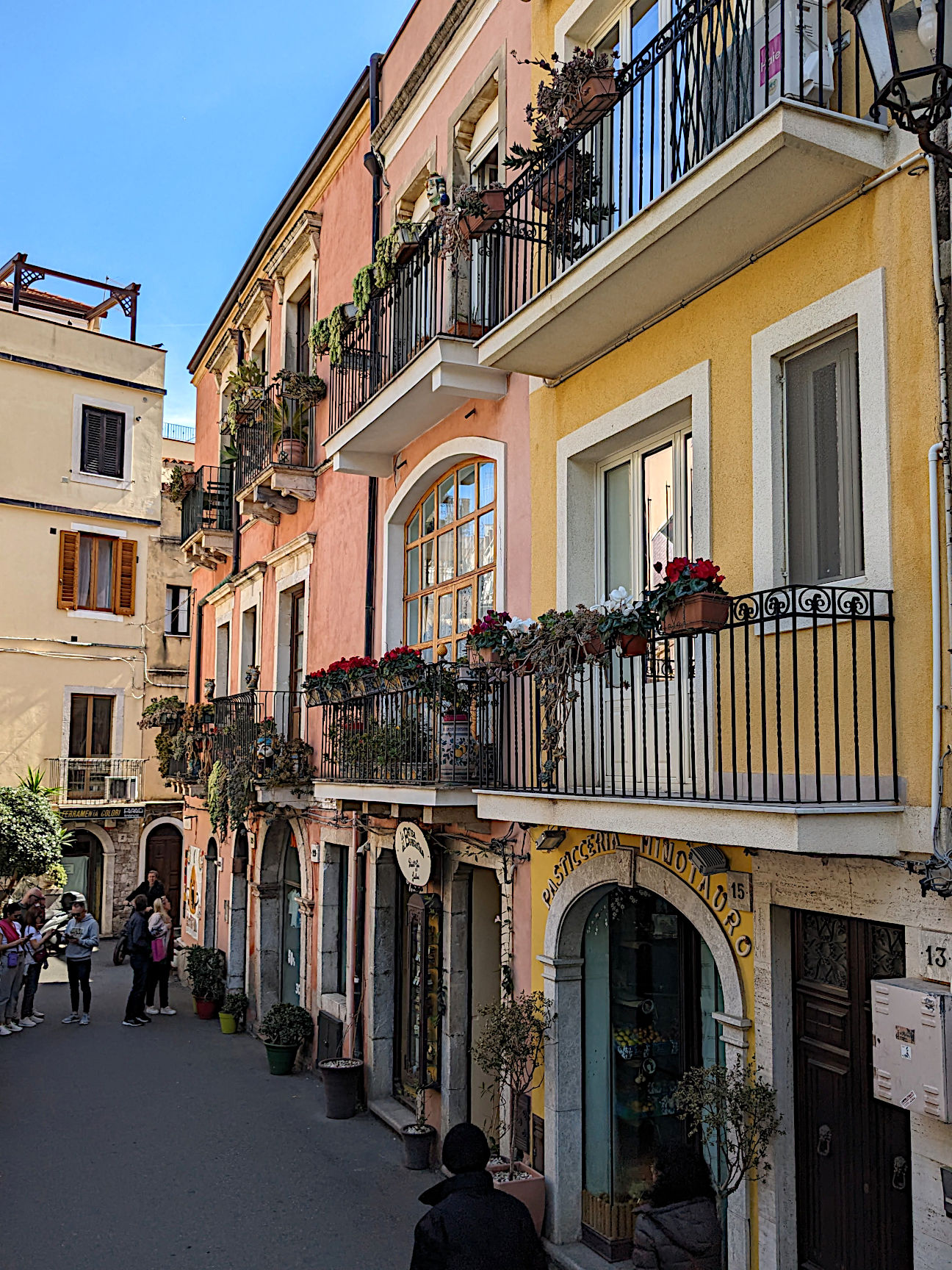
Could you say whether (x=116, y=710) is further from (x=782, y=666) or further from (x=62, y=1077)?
(x=782, y=666)

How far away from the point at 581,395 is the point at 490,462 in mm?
1922

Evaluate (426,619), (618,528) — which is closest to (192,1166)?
(426,619)

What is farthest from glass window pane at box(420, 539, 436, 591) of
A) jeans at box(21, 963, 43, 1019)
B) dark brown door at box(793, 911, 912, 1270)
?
jeans at box(21, 963, 43, 1019)

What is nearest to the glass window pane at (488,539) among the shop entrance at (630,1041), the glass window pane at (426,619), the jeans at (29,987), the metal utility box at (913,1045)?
the glass window pane at (426,619)

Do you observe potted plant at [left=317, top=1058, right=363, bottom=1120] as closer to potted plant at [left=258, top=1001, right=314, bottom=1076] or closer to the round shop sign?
potted plant at [left=258, top=1001, right=314, bottom=1076]

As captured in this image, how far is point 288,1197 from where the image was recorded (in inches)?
383

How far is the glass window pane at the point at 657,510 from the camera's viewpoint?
7.68 m

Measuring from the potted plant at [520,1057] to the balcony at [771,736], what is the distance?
1.71 m

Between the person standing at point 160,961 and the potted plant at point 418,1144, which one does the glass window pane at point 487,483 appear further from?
the person standing at point 160,961

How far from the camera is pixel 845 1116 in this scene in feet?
19.1

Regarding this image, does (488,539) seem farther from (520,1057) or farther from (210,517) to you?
(210,517)

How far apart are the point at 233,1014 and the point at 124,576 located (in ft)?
42.0

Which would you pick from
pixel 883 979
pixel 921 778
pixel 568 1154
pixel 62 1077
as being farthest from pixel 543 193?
pixel 62 1077

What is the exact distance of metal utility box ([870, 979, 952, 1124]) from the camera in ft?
16.0
